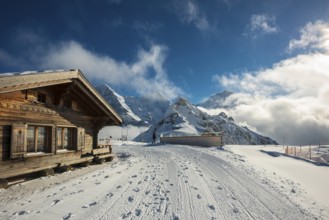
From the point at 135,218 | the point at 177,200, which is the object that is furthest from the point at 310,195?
the point at 135,218

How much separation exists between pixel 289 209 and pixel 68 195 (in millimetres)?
6155

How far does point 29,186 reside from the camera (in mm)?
9164

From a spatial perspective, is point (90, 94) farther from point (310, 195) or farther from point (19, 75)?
point (310, 195)

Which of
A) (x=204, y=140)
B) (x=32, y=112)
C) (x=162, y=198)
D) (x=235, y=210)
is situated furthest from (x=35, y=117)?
(x=204, y=140)

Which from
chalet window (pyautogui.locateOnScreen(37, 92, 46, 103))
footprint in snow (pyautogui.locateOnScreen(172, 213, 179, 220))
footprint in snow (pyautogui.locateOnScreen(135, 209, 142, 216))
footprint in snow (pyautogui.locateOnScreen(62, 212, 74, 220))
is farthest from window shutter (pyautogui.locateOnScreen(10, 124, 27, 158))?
footprint in snow (pyautogui.locateOnScreen(172, 213, 179, 220))

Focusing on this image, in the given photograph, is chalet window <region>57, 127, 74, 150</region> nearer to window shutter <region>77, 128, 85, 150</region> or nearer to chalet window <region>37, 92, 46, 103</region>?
window shutter <region>77, 128, 85, 150</region>

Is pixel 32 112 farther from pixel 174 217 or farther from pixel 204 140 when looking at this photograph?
pixel 204 140

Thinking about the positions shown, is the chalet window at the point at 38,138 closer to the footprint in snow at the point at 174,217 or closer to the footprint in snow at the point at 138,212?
the footprint in snow at the point at 138,212

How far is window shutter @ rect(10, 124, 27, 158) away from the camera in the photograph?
9.59m

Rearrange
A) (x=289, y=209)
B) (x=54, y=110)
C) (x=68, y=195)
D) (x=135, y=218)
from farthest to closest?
(x=54, y=110)
(x=68, y=195)
(x=289, y=209)
(x=135, y=218)

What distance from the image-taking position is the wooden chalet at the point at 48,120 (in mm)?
9461

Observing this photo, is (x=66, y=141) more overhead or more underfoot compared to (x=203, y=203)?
more overhead

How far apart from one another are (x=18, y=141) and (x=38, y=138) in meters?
1.66

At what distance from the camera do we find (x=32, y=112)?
1084cm
